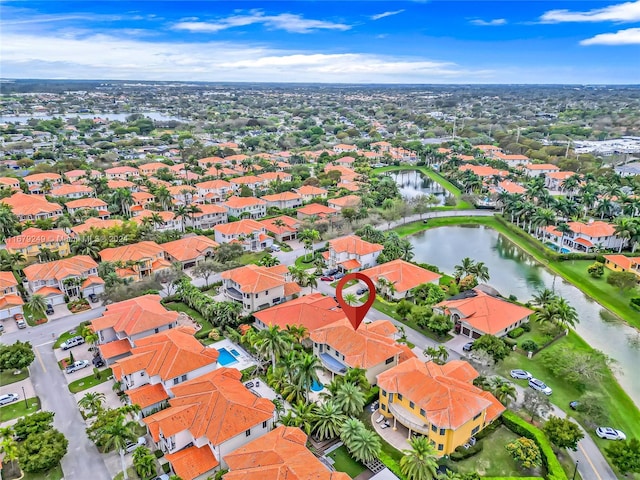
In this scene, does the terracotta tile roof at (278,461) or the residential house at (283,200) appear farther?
the residential house at (283,200)

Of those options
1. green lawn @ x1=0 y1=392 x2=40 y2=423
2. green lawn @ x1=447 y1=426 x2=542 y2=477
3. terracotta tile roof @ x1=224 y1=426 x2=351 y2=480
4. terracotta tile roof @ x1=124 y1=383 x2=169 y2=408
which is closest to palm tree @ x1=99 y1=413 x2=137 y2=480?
terracotta tile roof @ x1=124 y1=383 x2=169 y2=408

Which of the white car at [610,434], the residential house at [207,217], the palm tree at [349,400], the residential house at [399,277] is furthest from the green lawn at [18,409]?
the residential house at [207,217]

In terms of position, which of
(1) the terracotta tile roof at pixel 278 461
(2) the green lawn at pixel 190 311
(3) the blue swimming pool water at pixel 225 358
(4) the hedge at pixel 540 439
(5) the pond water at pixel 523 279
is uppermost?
(1) the terracotta tile roof at pixel 278 461

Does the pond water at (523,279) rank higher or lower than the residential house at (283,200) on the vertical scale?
lower

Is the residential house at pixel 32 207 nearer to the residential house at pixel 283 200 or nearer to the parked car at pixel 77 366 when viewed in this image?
the residential house at pixel 283 200

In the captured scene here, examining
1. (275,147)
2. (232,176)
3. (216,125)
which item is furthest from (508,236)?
(216,125)

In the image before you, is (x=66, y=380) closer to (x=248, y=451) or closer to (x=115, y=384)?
(x=115, y=384)

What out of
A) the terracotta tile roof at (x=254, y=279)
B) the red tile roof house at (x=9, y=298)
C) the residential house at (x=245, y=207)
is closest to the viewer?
the red tile roof house at (x=9, y=298)
